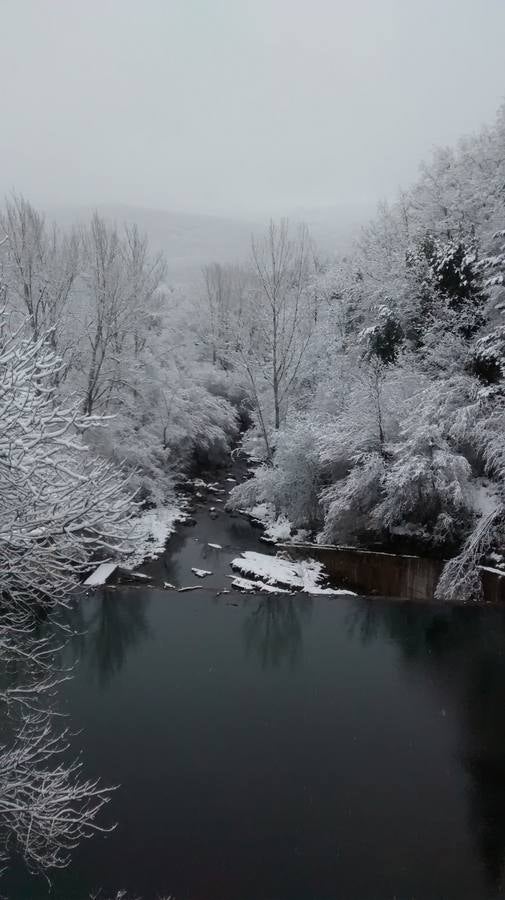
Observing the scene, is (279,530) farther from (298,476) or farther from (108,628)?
(108,628)

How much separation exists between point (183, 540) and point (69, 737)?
8049mm

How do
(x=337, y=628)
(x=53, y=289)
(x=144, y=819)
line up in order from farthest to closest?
(x=53, y=289) < (x=337, y=628) < (x=144, y=819)

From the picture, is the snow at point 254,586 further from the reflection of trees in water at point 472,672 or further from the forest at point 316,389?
the reflection of trees in water at point 472,672

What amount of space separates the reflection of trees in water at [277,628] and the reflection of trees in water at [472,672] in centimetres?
112

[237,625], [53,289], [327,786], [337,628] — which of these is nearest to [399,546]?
[337,628]

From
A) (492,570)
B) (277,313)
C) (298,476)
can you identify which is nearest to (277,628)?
(492,570)

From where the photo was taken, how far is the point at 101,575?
1295cm

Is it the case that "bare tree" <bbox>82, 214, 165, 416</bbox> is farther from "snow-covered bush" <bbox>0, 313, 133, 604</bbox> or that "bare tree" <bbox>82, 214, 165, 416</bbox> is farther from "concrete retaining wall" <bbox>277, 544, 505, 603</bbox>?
"snow-covered bush" <bbox>0, 313, 133, 604</bbox>

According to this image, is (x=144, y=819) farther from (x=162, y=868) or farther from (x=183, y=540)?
(x=183, y=540)

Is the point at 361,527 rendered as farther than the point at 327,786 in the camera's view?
Yes

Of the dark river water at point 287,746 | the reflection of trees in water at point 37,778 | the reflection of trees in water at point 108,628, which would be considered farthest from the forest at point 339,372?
the dark river water at point 287,746

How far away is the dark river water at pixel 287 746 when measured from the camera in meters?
6.05

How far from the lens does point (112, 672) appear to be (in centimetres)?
974

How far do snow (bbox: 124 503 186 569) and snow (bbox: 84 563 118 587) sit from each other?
435 mm
